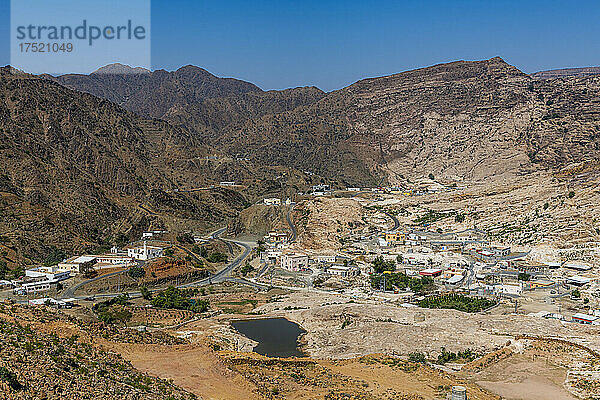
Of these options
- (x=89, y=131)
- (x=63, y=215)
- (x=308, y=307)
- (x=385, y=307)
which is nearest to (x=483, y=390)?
(x=385, y=307)

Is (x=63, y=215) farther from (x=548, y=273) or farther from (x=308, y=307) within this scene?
(x=548, y=273)

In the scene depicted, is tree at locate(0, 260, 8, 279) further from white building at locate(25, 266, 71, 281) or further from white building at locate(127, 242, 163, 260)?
white building at locate(127, 242, 163, 260)

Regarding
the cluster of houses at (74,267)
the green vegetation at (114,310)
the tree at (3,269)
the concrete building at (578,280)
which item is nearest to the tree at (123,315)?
the green vegetation at (114,310)

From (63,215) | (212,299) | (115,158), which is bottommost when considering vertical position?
(212,299)

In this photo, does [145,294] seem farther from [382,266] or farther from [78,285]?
[382,266]

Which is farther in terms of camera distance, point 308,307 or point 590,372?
point 308,307

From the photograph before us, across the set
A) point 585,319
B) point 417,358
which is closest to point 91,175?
point 417,358

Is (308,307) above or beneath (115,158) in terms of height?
beneath
